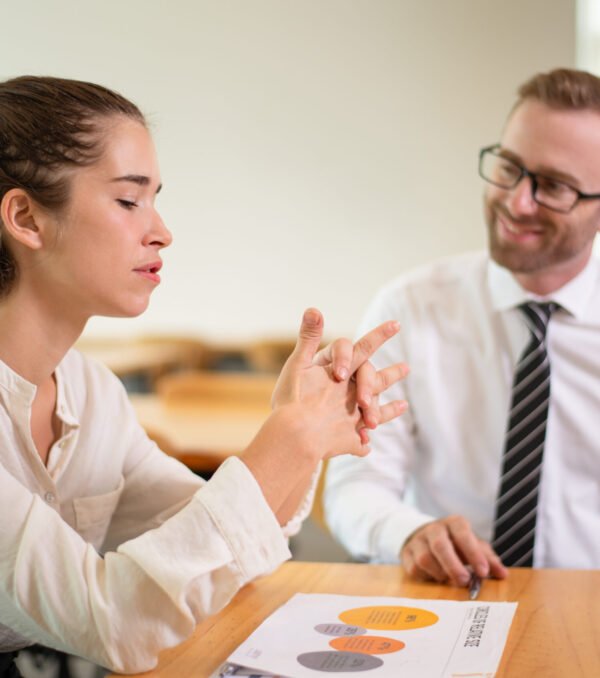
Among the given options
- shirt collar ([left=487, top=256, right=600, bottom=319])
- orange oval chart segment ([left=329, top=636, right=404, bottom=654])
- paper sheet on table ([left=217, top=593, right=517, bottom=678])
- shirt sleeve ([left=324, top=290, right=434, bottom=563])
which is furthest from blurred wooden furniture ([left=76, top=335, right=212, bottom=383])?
orange oval chart segment ([left=329, top=636, right=404, bottom=654])

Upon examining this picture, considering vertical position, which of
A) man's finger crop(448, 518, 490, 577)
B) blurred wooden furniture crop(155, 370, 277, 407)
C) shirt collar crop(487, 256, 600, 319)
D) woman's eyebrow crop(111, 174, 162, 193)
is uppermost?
woman's eyebrow crop(111, 174, 162, 193)

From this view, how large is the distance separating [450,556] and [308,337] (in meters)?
0.38

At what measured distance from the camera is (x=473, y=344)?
75.3 inches

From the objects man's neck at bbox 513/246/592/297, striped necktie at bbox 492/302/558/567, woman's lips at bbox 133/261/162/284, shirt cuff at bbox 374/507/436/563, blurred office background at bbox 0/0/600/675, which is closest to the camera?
woman's lips at bbox 133/261/162/284

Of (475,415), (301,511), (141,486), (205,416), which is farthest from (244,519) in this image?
(205,416)

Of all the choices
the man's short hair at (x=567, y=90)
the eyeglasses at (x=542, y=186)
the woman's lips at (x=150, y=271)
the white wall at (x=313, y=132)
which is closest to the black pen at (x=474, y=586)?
the woman's lips at (x=150, y=271)

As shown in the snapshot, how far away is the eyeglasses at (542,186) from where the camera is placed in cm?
183

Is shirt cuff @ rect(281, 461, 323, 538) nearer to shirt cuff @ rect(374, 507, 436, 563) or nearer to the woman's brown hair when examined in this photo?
shirt cuff @ rect(374, 507, 436, 563)

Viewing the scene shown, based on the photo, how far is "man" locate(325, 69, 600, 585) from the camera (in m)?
1.78

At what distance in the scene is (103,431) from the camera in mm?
1369

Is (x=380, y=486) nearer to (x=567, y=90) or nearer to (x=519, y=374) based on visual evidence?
(x=519, y=374)

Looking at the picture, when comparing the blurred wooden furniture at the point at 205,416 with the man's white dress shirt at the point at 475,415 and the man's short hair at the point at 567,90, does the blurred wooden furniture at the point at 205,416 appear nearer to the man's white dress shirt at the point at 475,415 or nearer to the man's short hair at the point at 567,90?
the man's white dress shirt at the point at 475,415

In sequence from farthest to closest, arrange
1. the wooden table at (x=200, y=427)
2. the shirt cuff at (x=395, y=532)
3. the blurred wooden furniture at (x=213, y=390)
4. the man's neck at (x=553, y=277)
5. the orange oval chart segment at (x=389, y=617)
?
the blurred wooden furniture at (x=213, y=390)
the wooden table at (x=200, y=427)
the man's neck at (x=553, y=277)
the shirt cuff at (x=395, y=532)
the orange oval chart segment at (x=389, y=617)

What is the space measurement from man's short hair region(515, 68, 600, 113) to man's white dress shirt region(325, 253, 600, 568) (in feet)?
1.06
